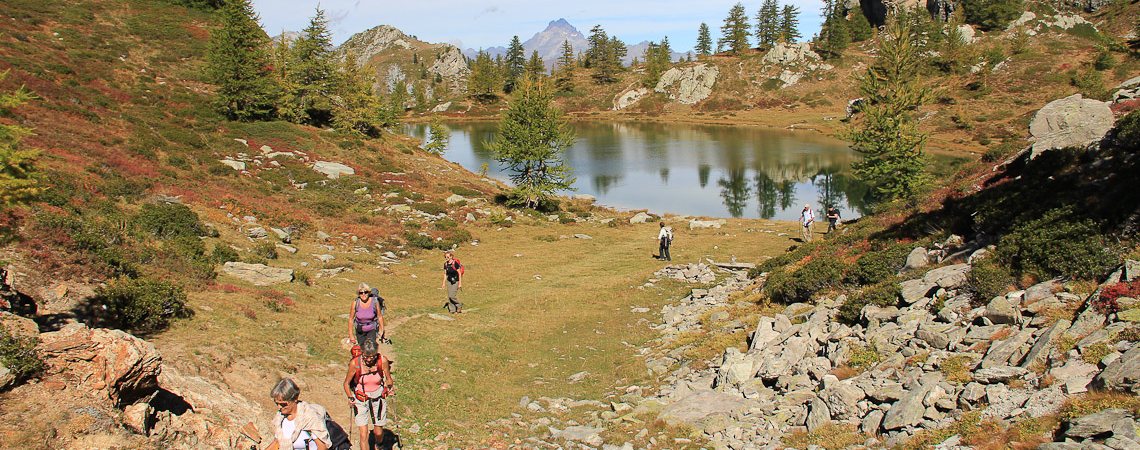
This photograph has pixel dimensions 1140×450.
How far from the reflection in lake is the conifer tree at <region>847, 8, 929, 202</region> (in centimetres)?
964

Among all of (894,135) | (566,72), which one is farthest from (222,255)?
(566,72)

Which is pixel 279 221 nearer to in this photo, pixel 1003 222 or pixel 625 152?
pixel 1003 222

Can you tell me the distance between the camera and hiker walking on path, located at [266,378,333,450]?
24.2 ft

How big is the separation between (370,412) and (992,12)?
161 meters

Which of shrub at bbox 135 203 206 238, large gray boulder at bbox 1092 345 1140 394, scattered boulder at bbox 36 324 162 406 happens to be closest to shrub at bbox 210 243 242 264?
shrub at bbox 135 203 206 238

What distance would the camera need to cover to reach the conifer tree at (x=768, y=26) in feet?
534

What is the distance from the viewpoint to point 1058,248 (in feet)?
41.9

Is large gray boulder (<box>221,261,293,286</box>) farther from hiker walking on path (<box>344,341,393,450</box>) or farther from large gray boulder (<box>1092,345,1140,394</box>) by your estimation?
large gray boulder (<box>1092,345,1140,394</box>)

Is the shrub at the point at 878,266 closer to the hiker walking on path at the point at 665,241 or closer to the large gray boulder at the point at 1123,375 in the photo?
the large gray boulder at the point at 1123,375

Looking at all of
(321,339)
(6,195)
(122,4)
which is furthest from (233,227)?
(122,4)

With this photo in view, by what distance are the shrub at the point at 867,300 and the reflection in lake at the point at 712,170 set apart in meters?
36.2

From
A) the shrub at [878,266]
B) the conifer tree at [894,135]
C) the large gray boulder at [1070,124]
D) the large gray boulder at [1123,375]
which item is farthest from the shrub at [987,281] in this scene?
the conifer tree at [894,135]

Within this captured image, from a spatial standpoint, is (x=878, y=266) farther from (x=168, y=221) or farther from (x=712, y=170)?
(x=712, y=170)

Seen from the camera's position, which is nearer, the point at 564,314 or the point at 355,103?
the point at 564,314
